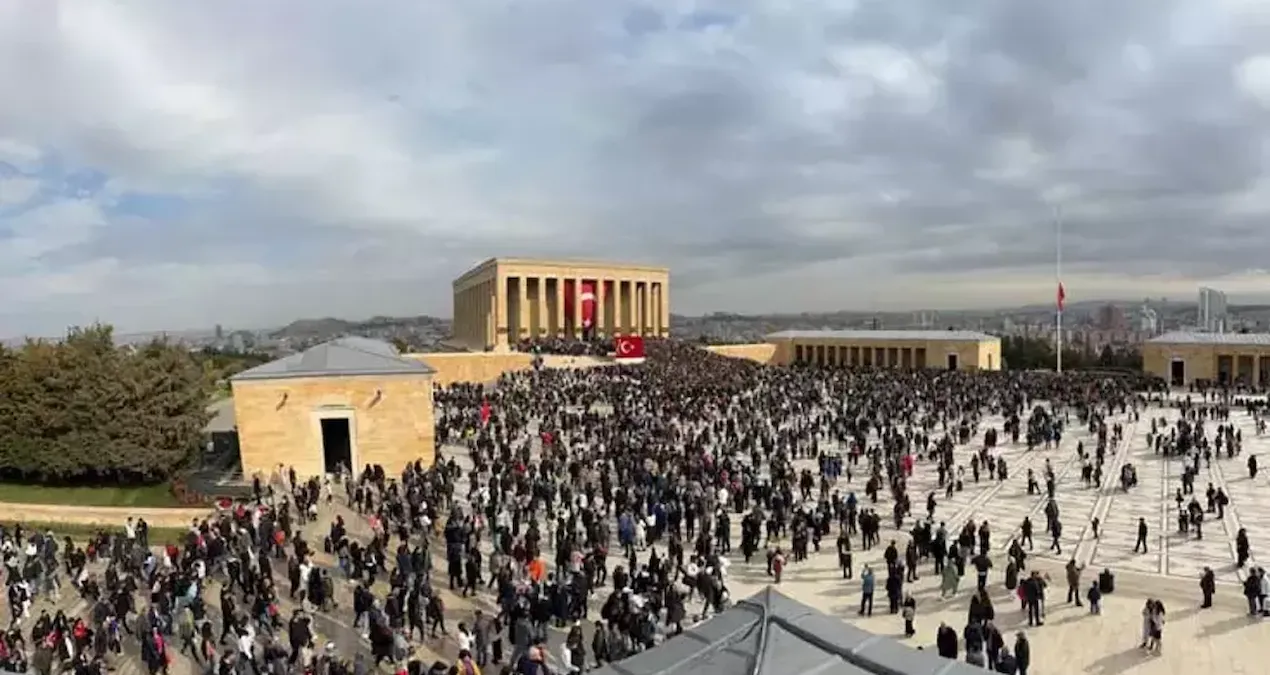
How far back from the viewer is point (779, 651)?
3721mm

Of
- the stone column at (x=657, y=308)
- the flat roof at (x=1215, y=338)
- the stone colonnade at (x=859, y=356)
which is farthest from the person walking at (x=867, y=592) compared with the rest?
the stone column at (x=657, y=308)

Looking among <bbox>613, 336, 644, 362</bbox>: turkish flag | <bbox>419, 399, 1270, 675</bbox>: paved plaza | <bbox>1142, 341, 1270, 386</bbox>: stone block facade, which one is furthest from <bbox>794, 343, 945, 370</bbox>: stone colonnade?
<bbox>419, 399, 1270, 675</bbox>: paved plaza

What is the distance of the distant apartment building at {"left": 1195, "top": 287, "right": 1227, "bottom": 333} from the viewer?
306ft

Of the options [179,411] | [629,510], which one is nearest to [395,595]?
[629,510]

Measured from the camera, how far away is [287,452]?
2370cm

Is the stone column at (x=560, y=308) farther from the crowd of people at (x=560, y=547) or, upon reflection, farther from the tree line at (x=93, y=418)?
the tree line at (x=93, y=418)

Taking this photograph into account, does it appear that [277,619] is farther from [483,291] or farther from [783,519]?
[483,291]

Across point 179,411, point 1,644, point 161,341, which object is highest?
point 161,341

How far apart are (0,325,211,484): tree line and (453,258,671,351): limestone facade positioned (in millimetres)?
32515

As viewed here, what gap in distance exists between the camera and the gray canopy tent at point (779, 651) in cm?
363

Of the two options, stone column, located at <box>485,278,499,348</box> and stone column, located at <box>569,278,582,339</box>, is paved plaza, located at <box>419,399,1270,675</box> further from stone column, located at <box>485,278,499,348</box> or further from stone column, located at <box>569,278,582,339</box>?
stone column, located at <box>569,278,582,339</box>

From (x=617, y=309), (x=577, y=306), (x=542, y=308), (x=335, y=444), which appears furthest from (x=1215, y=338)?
(x=335, y=444)

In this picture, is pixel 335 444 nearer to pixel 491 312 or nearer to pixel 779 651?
pixel 779 651

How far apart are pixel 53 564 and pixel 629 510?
1024 cm
